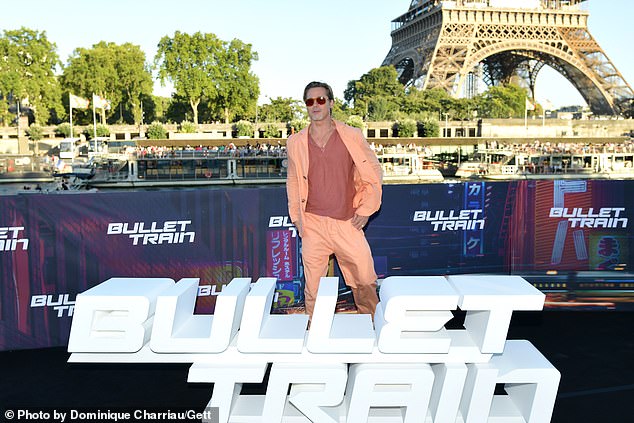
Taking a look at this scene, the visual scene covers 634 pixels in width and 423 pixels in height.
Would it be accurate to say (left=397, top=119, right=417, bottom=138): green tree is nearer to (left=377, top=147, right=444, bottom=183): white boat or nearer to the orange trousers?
(left=377, top=147, right=444, bottom=183): white boat

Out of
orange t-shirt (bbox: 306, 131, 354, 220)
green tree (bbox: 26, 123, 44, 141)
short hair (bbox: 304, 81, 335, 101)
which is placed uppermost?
green tree (bbox: 26, 123, 44, 141)

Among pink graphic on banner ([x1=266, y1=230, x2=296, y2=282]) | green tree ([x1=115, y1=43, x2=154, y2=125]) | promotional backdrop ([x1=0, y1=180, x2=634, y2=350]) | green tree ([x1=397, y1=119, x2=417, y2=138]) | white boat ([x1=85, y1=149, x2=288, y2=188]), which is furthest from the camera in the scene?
green tree ([x1=115, y1=43, x2=154, y2=125])

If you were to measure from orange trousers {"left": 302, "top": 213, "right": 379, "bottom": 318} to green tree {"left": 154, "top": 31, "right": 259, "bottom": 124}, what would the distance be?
53428 mm

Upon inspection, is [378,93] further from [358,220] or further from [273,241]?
[358,220]

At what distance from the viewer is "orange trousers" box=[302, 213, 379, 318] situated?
395cm

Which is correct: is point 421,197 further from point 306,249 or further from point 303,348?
point 303,348

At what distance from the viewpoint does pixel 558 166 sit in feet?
114

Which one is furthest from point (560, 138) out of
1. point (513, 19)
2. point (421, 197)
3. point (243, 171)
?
point (421, 197)

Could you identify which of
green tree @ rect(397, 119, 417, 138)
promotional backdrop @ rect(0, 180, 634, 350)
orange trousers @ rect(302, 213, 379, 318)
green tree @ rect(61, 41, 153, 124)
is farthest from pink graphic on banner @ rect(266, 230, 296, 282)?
green tree @ rect(61, 41, 153, 124)

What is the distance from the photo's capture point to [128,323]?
10.5 ft

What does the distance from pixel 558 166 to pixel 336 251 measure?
33.0 meters

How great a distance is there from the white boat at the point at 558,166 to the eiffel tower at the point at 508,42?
22.9 meters

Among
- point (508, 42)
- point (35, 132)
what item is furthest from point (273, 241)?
point (508, 42)

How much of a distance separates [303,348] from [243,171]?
31.2 m
